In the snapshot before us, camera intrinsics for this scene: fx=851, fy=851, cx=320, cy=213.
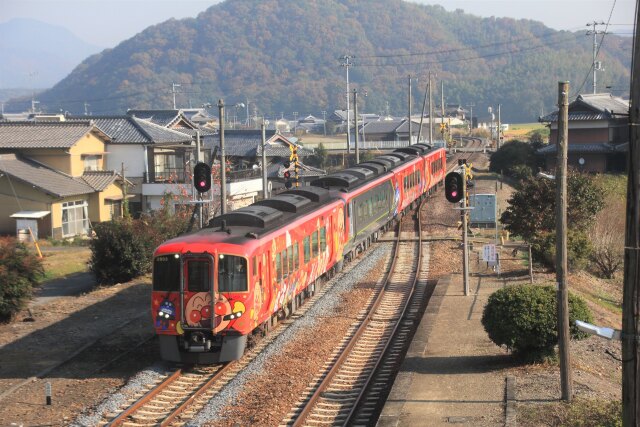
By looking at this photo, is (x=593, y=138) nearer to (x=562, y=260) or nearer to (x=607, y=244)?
(x=607, y=244)

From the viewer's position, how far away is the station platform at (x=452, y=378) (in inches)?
392

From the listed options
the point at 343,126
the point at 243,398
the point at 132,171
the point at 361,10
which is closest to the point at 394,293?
the point at 243,398

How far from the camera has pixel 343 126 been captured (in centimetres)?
10394

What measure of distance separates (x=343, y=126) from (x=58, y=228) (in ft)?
243

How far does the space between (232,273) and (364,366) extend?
2.55 m

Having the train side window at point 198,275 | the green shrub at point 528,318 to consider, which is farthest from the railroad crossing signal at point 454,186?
the train side window at point 198,275

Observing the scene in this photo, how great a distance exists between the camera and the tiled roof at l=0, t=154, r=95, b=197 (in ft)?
102

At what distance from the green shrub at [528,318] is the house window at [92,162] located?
26231mm

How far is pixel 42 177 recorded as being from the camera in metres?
32.2

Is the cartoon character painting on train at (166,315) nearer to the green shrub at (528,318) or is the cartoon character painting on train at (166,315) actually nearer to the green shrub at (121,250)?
the green shrub at (528,318)

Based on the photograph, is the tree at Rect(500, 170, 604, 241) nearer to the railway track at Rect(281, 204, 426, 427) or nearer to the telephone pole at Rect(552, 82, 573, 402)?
the railway track at Rect(281, 204, 426, 427)

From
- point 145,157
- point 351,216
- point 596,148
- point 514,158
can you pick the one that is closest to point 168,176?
point 145,157

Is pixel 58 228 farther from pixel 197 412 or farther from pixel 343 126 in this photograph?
pixel 343 126

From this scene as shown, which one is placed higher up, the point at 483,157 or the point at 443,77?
the point at 443,77
